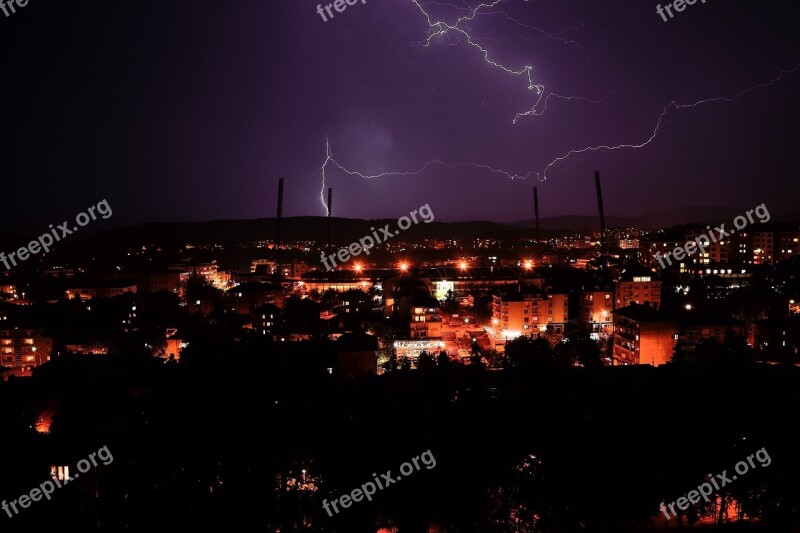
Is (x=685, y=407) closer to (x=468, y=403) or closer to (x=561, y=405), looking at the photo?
(x=561, y=405)

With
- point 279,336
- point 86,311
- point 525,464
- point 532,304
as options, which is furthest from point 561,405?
point 86,311

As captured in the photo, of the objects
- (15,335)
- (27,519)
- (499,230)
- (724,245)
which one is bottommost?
(27,519)

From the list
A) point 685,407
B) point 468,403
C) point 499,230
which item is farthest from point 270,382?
point 499,230

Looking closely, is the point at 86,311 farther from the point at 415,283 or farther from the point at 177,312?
the point at 415,283

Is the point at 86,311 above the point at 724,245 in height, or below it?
below

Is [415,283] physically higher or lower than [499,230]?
lower

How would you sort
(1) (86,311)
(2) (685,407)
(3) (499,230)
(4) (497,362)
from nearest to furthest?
(2) (685,407)
(4) (497,362)
(1) (86,311)
(3) (499,230)

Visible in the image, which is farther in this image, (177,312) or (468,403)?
(177,312)

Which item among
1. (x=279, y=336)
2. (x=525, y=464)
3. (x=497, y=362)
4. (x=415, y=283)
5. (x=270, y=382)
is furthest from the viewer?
(x=415, y=283)

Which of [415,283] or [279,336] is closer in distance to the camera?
[279,336]
